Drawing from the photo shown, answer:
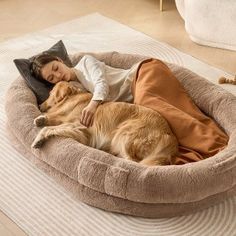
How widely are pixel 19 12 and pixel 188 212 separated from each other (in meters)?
2.47

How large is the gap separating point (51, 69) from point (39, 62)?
8 cm

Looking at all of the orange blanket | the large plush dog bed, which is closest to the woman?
the orange blanket

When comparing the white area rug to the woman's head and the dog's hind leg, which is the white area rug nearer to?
the dog's hind leg

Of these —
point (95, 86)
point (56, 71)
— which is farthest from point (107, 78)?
point (56, 71)

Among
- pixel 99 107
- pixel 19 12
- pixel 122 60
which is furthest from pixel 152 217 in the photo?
pixel 19 12

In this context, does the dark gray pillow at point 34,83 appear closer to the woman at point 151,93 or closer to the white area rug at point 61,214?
the woman at point 151,93

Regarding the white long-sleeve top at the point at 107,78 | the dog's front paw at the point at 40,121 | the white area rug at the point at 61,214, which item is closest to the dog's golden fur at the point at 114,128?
the dog's front paw at the point at 40,121

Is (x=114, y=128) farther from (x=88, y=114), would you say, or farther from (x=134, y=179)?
(x=134, y=179)

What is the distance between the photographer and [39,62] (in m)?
2.65

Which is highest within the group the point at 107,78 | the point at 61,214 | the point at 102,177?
the point at 107,78

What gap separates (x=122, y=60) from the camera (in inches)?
116

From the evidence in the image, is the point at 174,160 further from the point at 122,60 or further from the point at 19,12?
the point at 19,12

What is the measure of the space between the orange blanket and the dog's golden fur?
51mm

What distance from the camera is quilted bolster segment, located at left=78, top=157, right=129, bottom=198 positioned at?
2105 mm
